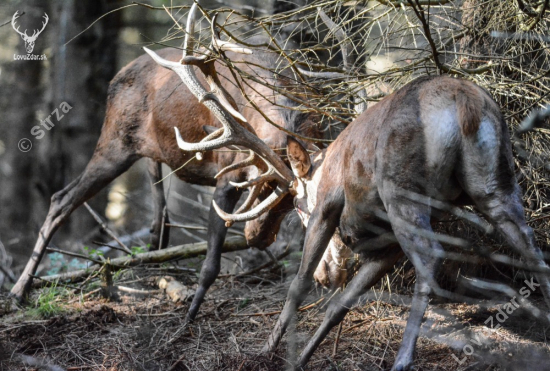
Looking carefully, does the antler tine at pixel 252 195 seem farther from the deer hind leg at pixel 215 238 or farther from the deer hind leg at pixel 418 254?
the deer hind leg at pixel 418 254

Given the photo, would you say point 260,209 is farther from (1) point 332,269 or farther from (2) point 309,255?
(2) point 309,255

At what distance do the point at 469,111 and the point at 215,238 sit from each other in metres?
2.81

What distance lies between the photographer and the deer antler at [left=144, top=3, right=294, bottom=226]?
14.8ft

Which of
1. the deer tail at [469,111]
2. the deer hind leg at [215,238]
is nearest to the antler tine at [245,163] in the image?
the deer hind leg at [215,238]

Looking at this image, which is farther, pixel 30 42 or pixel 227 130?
pixel 30 42

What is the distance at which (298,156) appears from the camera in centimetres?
452

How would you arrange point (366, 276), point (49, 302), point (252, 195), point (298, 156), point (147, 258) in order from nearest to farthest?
point (366, 276), point (298, 156), point (252, 195), point (49, 302), point (147, 258)

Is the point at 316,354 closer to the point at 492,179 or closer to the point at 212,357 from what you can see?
the point at 212,357

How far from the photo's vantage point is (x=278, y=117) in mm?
5309

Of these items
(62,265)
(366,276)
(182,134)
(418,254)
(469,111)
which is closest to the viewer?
(469,111)

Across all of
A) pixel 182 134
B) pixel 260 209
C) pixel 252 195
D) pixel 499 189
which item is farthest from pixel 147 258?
pixel 499 189

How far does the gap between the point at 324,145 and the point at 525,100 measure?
169cm

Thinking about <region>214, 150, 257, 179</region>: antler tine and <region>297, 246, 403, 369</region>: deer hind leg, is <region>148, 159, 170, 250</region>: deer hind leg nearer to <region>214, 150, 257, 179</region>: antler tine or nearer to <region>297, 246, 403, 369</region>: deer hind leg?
<region>214, 150, 257, 179</region>: antler tine

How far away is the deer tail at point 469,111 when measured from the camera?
3.11 metres
